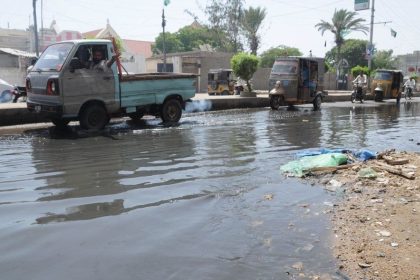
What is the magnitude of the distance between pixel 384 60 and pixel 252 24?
130 ft

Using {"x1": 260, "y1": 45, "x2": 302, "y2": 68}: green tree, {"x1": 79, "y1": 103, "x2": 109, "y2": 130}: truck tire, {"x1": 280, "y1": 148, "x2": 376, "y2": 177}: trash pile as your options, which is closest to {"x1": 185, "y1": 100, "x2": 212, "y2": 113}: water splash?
{"x1": 79, "y1": 103, "x2": 109, "y2": 130}: truck tire

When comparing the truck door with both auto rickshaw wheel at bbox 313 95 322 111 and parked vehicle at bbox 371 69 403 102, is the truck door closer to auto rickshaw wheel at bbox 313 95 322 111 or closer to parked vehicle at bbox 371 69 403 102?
auto rickshaw wheel at bbox 313 95 322 111

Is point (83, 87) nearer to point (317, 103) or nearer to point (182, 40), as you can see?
point (317, 103)

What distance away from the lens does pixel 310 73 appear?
1948cm

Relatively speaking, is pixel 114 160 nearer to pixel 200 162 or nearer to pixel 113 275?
pixel 200 162

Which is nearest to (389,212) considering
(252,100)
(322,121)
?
(322,121)

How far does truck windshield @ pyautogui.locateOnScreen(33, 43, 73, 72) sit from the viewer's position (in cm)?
1038

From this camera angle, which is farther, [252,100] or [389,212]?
[252,100]

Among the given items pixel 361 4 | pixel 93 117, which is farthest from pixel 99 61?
pixel 361 4

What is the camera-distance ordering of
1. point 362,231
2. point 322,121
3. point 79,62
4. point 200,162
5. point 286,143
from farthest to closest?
point 322,121, point 79,62, point 286,143, point 200,162, point 362,231

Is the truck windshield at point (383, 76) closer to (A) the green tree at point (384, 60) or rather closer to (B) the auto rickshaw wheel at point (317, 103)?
(B) the auto rickshaw wheel at point (317, 103)

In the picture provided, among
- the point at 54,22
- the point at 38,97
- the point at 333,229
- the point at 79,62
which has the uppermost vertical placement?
the point at 54,22

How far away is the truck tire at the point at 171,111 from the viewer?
12852 mm

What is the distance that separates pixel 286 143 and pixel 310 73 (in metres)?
10.7
